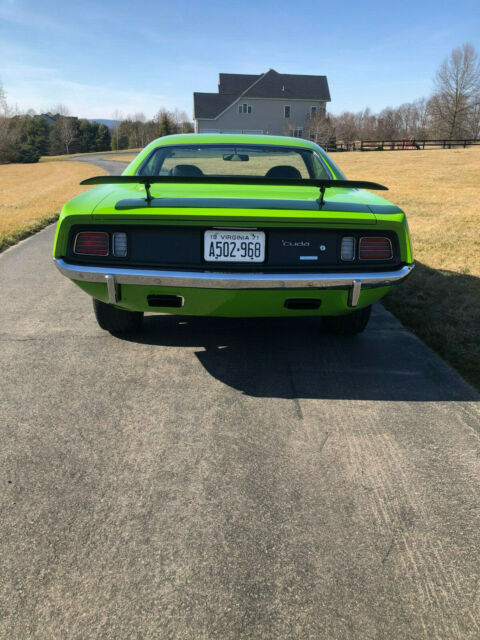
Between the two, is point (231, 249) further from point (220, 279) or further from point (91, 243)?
point (91, 243)

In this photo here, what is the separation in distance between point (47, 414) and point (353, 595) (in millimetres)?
1803

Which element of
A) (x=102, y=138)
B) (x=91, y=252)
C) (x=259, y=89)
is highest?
(x=259, y=89)

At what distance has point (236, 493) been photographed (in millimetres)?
2074

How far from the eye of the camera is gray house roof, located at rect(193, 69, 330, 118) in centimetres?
5953

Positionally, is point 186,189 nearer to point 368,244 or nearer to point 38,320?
point 368,244

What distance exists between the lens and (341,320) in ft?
12.1

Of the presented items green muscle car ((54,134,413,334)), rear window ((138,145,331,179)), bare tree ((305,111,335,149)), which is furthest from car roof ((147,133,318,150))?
bare tree ((305,111,335,149))

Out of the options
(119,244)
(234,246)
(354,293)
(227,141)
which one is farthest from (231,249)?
(227,141)

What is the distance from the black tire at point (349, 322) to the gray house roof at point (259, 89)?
5976 centimetres

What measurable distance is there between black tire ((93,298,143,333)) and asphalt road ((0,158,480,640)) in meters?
0.20

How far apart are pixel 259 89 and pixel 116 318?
63060 millimetres

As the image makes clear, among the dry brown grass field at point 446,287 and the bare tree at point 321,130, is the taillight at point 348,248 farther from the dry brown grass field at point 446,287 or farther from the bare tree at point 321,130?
the bare tree at point 321,130

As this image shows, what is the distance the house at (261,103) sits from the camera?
5966 centimetres

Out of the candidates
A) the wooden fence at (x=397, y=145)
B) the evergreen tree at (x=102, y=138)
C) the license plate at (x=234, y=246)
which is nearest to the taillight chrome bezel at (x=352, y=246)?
the license plate at (x=234, y=246)
